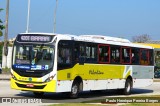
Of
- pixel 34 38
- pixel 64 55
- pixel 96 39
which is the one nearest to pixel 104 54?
pixel 96 39

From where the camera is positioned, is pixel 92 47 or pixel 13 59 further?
pixel 92 47

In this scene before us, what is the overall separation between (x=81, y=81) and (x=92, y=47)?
1.96 meters

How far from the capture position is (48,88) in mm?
19516

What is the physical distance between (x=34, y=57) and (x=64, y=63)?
1.34 m

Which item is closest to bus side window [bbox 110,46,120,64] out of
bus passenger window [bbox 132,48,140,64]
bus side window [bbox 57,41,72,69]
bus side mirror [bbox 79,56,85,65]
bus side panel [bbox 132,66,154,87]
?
bus passenger window [bbox 132,48,140,64]

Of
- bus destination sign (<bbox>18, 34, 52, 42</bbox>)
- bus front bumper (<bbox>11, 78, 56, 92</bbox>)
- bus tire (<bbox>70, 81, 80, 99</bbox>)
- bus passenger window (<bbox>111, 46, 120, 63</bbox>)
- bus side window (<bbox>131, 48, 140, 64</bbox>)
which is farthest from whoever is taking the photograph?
bus side window (<bbox>131, 48, 140, 64</bbox>)

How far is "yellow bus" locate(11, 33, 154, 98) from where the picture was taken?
19672 millimetres

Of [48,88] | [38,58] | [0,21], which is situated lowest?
[48,88]

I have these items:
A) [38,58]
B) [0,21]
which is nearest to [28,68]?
[38,58]

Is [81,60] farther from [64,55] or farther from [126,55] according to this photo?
[126,55]

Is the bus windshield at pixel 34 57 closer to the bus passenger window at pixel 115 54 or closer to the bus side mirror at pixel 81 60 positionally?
the bus side mirror at pixel 81 60

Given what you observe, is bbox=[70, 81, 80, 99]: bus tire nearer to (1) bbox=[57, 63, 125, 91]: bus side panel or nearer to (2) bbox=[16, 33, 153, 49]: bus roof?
(1) bbox=[57, 63, 125, 91]: bus side panel

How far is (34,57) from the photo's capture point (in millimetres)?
19891

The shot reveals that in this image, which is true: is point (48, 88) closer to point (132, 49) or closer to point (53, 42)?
point (53, 42)
